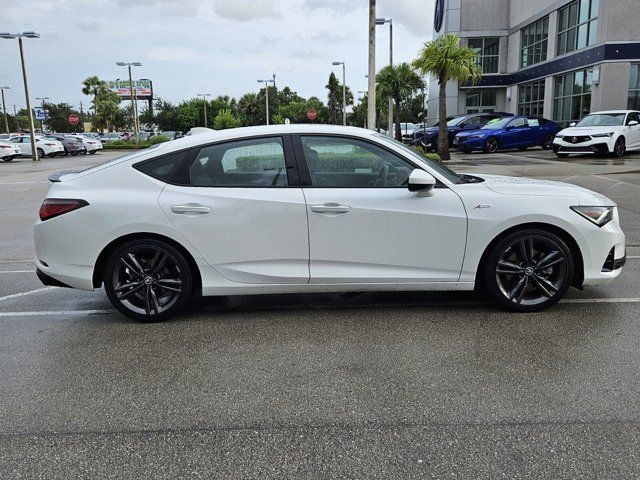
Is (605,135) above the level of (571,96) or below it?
below

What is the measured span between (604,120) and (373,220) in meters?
19.0

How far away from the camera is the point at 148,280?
4.61 m

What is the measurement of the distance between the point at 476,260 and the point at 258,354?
1898mm

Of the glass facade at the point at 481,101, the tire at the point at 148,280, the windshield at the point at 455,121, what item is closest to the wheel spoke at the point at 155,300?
the tire at the point at 148,280

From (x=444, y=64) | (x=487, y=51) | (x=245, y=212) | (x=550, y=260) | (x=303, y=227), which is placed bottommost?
(x=550, y=260)

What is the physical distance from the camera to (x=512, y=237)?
4562 mm

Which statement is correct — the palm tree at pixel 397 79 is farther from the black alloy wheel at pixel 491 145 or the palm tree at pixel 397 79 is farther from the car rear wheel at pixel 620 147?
the car rear wheel at pixel 620 147

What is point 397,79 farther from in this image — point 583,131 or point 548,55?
point 583,131

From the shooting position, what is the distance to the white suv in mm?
19500

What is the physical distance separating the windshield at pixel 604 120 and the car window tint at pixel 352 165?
18.3 metres

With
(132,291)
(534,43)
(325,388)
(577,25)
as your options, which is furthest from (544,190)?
(534,43)

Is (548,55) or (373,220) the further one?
(548,55)

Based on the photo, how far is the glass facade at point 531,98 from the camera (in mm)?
31547

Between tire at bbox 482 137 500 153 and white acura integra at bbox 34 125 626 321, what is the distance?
21.0m
